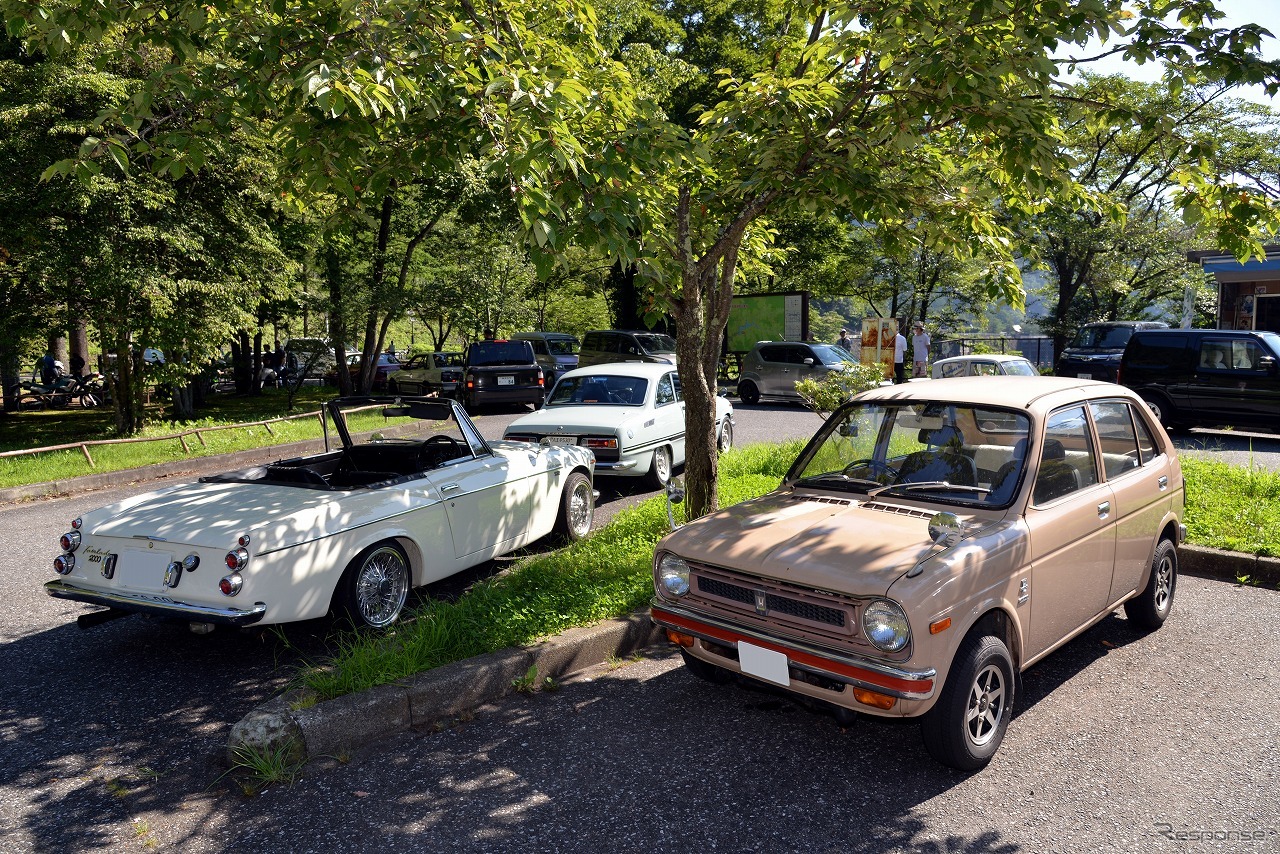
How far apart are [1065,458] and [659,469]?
19.8ft

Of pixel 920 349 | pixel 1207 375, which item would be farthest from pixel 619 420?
pixel 920 349

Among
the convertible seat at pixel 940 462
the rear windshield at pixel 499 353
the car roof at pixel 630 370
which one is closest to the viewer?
the convertible seat at pixel 940 462

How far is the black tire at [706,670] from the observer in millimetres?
4465

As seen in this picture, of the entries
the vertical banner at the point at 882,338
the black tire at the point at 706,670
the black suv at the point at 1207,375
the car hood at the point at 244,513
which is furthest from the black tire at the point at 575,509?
the vertical banner at the point at 882,338

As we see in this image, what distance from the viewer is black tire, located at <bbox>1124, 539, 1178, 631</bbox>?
5332 mm

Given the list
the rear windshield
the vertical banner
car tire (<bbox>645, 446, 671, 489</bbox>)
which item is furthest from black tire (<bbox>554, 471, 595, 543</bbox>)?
the vertical banner

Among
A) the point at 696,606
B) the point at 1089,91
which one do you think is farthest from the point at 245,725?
the point at 1089,91

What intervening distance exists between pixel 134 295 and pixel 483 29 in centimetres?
1055

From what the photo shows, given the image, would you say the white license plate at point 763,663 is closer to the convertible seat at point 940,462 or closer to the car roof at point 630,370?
the convertible seat at point 940,462

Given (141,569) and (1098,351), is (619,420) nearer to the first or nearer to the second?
(141,569)

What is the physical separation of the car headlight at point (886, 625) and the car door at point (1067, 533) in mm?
997

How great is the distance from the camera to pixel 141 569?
4.84 m

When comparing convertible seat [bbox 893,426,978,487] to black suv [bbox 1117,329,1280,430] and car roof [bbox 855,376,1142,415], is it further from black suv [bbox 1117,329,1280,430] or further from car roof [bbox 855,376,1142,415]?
black suv [bbox 1117,329,1280,430]

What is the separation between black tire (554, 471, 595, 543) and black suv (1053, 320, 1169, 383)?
1401 centimetres
